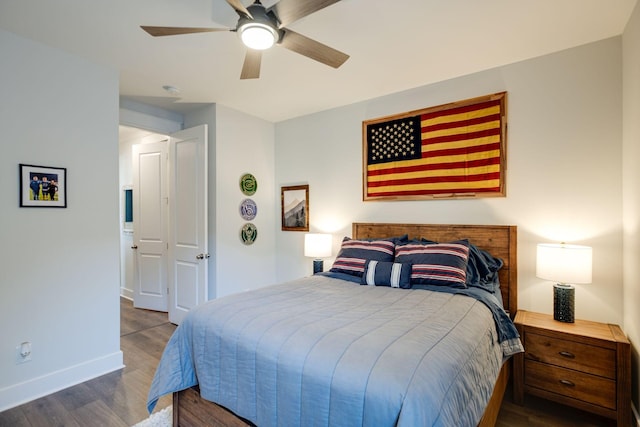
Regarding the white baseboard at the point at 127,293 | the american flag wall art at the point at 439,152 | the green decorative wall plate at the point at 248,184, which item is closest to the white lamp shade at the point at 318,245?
the american flag wall art at the point at 439,152

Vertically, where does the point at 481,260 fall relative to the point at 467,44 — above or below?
below

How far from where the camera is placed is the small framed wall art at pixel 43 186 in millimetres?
2266

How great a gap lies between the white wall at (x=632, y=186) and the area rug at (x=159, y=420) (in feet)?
9.80

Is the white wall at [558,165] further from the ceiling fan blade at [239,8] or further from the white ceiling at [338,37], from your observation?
the ceiling fan blade at [239,8]

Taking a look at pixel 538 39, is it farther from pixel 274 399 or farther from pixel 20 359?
pixel 20 359

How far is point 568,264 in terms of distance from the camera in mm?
2100

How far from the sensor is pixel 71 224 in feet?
8.20

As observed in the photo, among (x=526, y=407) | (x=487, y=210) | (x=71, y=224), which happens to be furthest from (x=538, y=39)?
(x=71, y=224)

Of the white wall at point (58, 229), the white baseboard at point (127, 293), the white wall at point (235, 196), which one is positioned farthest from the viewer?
the white baseboard at point (127, 293)

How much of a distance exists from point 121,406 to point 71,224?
147cm

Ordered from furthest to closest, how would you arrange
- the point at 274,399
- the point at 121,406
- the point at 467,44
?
1. the point at 467,44
2. the point at 121,406
3. the point at 274,399

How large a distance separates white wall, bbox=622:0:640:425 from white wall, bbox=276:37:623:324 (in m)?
0.08

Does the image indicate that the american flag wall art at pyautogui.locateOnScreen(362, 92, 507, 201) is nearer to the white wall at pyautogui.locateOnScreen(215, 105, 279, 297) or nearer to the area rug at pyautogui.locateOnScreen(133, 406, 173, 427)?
the white wall at pyautogui.locateOnScreen(215, 105, 279, 297)

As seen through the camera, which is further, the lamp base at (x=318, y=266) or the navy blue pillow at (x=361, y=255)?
the lamp base at (x=318, y=266)
